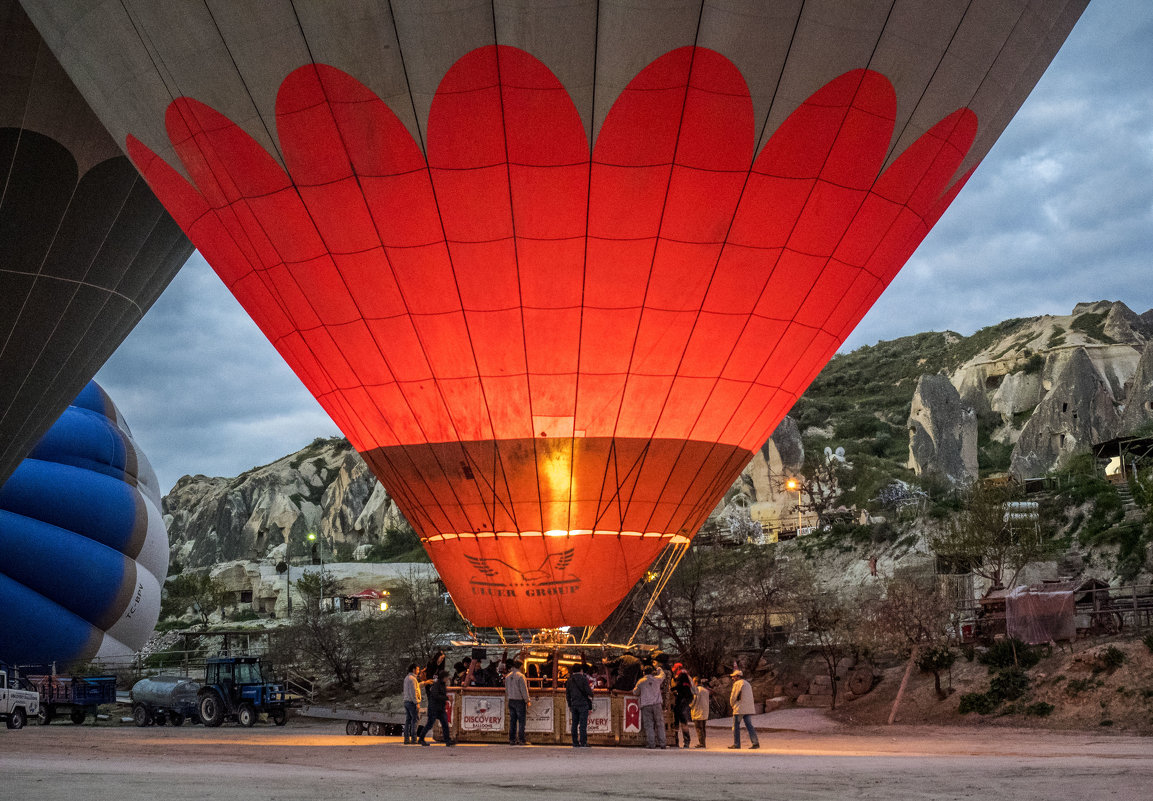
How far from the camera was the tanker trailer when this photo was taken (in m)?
21.1

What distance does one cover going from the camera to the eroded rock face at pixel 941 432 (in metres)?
71.0

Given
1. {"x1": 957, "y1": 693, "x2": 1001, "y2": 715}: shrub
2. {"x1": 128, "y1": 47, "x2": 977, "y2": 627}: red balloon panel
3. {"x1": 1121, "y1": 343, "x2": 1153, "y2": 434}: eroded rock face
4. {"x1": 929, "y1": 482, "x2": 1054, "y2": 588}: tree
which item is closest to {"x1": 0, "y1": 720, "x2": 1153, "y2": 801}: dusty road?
{"x1": 128, "y1": 47, "x2": 977, "y2": 627}: red balloon panel

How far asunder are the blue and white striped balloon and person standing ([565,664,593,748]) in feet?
52.4

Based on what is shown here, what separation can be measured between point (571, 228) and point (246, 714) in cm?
1374

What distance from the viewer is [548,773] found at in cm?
789

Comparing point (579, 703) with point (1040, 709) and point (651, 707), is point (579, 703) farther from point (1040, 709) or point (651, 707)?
point (1040, 709)

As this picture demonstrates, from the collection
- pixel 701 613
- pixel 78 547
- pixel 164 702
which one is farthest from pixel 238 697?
pixel 701 613

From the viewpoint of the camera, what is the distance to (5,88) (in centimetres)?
1410

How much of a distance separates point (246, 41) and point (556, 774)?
6.58 m

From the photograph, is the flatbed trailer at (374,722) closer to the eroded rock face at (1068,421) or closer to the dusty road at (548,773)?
the dusty road at (548,773)

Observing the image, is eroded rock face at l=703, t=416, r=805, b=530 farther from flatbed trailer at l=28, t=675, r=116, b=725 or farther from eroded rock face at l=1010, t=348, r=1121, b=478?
flatbed trailer at l=28, t=675, r=116, b=725

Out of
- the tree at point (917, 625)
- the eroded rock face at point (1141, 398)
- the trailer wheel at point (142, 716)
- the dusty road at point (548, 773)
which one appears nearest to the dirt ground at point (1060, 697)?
the tree at point (917, 625)

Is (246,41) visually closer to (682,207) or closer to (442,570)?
(682,207)

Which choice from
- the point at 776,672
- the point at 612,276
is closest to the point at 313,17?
the point at 612,276
